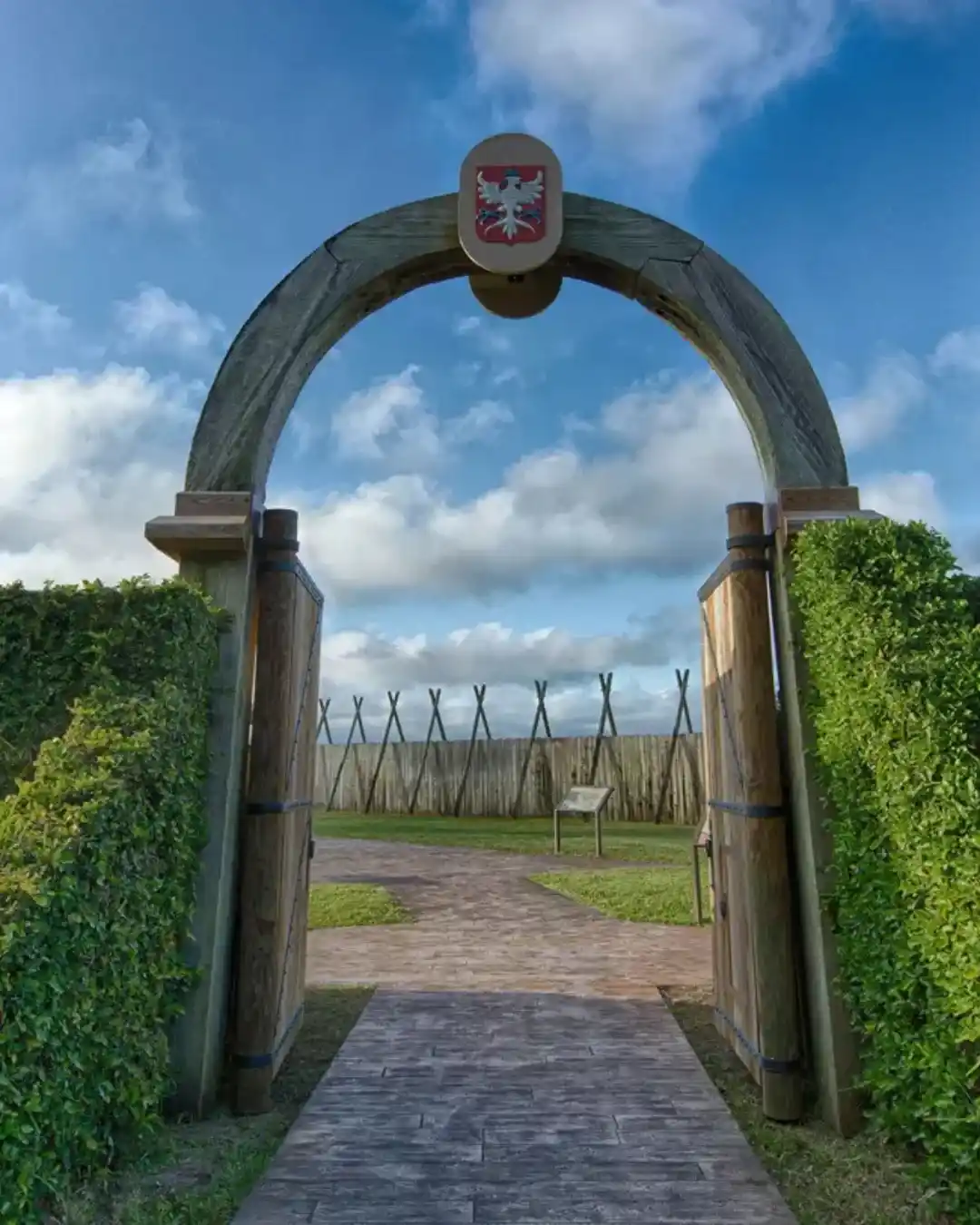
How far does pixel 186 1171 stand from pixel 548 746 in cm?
1476

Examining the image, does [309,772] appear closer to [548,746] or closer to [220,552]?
[220,552]

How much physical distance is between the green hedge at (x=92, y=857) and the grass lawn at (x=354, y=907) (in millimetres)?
4582

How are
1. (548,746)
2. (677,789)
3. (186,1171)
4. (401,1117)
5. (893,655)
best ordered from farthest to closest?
(548,746) < (677,789) < (401,1117) < (893,655) < (186,1171)

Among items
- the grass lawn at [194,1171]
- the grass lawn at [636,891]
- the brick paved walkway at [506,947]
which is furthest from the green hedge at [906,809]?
the grass lawn at [636,891]

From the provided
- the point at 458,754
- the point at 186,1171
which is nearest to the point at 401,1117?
the point at 186,1171

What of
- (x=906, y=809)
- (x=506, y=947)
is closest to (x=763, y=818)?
(x=906, y=809)

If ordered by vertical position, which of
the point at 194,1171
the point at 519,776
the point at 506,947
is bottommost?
the point at 194,1171

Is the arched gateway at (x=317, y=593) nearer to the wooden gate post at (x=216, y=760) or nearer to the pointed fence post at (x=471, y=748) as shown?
the wooden gate post at (x=216, y=760)

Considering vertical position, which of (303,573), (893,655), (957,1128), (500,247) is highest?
(500,247)

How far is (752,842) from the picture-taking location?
3584mm

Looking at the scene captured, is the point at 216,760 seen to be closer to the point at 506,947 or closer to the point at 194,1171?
the point at 194,1171

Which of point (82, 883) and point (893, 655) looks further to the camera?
point (893, 655)

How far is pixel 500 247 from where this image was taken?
13.3 feet

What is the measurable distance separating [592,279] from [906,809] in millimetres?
2680
